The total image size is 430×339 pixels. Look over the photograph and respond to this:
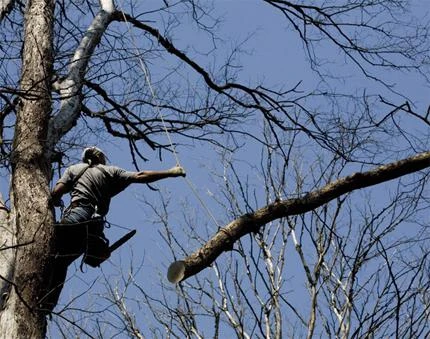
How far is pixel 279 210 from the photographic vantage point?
4.12 m

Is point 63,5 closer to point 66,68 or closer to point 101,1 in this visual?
point 101,1

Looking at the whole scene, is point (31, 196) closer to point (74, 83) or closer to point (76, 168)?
point (76, 168)

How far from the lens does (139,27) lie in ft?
23.1

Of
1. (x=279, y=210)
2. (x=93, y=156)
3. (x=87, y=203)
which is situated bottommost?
(x=279, y=210)

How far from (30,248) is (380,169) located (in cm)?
189

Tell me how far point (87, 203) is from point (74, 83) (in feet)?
2.77

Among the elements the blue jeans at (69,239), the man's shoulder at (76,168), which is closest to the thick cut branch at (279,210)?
the blue jeans at (69,239)

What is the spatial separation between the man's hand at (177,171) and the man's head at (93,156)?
723 millimetres

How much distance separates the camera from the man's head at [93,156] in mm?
5404

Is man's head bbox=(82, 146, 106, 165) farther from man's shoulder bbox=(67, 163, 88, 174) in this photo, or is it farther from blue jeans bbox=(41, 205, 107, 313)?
blue jeans bbox=(41, 205, 107, 313)

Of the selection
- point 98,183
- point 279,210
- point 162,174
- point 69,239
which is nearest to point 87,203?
point 98,183

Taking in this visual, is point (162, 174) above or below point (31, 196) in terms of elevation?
above

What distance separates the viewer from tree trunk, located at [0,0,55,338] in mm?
3955

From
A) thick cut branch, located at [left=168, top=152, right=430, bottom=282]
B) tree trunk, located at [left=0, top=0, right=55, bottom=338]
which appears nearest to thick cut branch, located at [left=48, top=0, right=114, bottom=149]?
tree trunk, located at [left=0, top=0, right=55, bottom=338]
